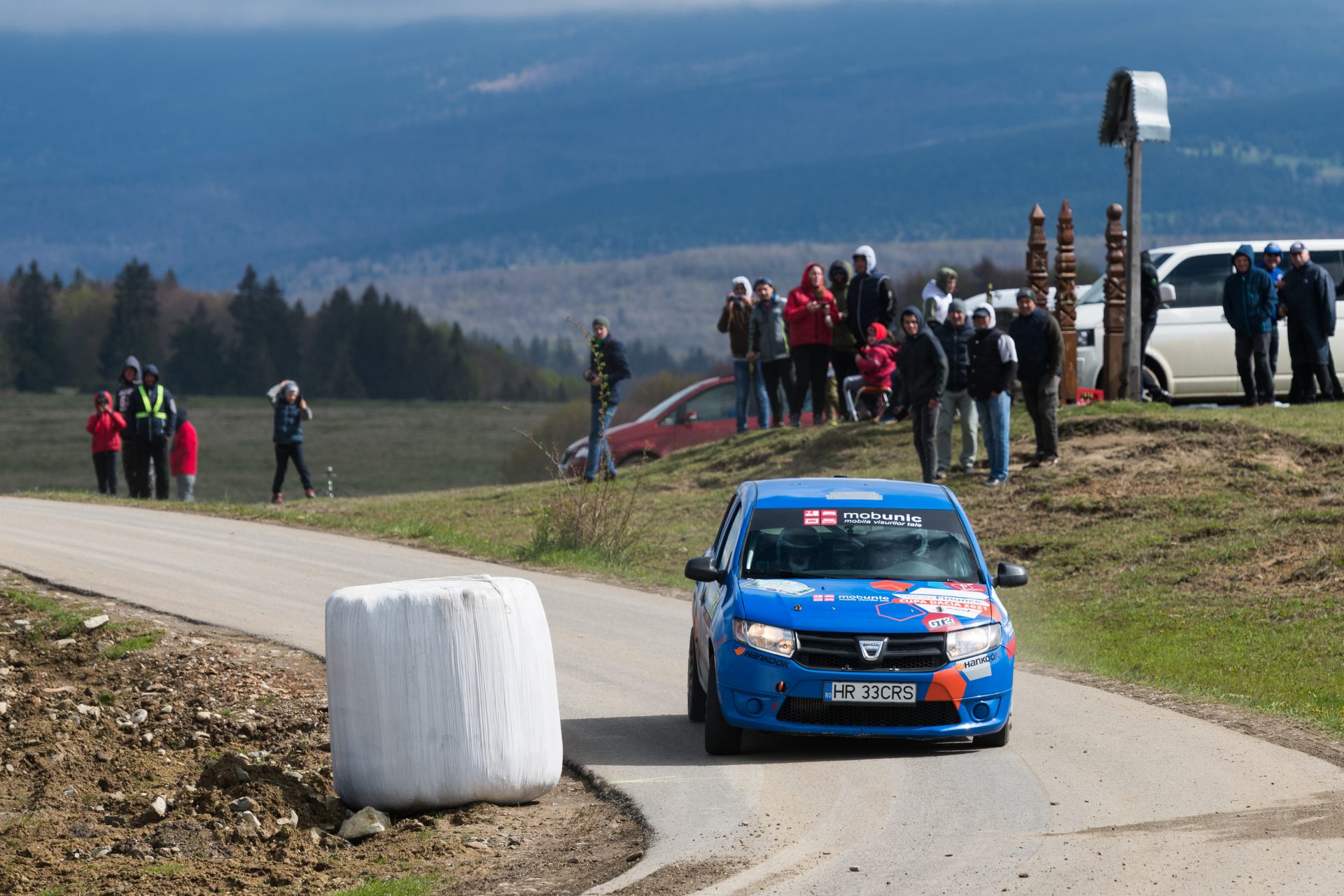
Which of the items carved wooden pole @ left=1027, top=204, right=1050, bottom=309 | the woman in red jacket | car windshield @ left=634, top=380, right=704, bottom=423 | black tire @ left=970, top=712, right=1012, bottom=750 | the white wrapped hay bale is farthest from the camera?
car windshield @ left=634, top=380, right=704, bottom=423

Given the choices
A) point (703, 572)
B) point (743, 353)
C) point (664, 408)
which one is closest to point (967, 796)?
point (703, 572)

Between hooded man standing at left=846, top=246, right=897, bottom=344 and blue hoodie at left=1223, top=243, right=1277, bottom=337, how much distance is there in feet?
14.1

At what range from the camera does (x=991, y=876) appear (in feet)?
24.5

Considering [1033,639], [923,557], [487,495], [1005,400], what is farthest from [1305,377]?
[923,557]

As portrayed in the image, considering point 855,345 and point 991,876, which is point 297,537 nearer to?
point 855,345

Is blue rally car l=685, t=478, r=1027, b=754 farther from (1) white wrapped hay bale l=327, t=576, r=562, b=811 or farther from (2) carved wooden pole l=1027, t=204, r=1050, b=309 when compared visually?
(2) carved wooden pole l=1027, t=204, r=1050, b=309

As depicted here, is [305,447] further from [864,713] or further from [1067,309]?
[864,713]

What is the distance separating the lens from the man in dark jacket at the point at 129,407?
87.4 feet

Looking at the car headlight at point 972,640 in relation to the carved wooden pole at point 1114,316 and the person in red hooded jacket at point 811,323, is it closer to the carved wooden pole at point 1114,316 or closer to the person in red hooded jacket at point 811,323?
the carved wooden pole at point 1114,316

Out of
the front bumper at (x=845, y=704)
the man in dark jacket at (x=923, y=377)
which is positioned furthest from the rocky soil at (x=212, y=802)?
the man in dark jacket at (x=923, y=377)

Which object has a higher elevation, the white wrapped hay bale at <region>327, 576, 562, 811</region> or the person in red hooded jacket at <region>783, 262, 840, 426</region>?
the person in red hooded jacket at <region>783, 262, 840, 426</region>

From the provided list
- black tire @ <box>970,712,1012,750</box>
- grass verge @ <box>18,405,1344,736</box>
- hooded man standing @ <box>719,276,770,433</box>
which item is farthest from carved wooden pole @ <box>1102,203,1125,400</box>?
black tire @ <box>970,712,1012,750</box>

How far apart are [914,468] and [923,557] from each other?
1170 cm

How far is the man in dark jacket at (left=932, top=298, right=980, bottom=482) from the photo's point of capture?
20719 millimetres
